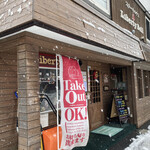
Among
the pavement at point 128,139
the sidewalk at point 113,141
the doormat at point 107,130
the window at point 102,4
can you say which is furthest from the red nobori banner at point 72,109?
the doormat at point 107,130

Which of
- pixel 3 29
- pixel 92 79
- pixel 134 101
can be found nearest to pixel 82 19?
pixel 3 29

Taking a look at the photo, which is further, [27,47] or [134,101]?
[134,101]

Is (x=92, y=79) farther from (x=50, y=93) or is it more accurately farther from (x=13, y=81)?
(x=13, y=81)

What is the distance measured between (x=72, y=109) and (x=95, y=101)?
3706 mm

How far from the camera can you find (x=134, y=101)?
296 inches

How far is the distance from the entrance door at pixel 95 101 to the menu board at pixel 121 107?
2.75 feet

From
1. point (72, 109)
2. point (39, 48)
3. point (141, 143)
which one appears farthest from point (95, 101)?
point (39, 48)

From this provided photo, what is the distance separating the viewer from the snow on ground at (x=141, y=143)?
5336 millimetres

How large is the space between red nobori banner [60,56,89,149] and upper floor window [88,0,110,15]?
8.35 feet

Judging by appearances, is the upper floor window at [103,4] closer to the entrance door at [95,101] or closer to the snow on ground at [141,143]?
the entrance door at [95,101]

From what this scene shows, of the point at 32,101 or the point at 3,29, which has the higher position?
the point at 3,29

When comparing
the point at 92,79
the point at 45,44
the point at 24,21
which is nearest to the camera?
the point at 24,21

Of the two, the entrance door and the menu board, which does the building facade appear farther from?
the menu board

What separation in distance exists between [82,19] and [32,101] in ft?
7.01
